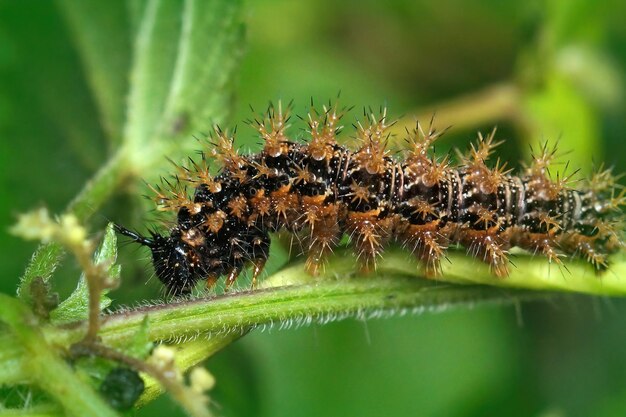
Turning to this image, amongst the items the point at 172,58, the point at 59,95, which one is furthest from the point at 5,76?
the point at 172,58

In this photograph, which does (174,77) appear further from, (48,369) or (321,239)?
(48,369)

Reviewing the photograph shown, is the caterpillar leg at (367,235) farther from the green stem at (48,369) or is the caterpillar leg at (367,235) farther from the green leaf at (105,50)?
the green leaf at (105,50)

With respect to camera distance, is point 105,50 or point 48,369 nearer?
point 48,369

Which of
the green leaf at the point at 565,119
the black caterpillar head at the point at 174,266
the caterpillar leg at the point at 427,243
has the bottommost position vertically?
the black caterpillar head at the point at 174,266

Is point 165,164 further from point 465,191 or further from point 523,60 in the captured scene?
point 523,60

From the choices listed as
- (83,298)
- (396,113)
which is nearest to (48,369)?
(83,298)

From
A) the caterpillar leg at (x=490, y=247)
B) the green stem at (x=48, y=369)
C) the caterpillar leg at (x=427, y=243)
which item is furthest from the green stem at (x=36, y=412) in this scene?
the caterpillar leg at (x=490, y=247)

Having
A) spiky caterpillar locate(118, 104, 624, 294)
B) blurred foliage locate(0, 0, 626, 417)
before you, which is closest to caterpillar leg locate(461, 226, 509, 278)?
spiky caterpillar locate(118, 104, 624, 294)
